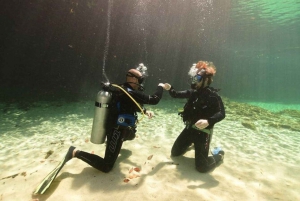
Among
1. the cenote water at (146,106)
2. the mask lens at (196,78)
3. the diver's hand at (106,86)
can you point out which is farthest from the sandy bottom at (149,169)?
the mask lens at (196,78)

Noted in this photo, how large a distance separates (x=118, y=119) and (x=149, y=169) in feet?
4.51

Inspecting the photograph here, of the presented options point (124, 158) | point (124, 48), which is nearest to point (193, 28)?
point (124, 48)

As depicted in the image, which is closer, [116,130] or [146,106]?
[116,130]

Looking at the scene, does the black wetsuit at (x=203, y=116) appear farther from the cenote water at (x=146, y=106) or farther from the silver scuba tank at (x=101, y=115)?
the silver scuba tank at (x=101, y=115)

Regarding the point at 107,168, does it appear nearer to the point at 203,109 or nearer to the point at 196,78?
the point at 203,109

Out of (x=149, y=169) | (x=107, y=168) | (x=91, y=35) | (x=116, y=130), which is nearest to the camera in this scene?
(x=107, y=168)

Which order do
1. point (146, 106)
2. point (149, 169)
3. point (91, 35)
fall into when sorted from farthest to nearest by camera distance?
point (91, 35), point (146, 106), point (149, 169)

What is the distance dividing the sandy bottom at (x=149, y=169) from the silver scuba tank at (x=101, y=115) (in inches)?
29.6

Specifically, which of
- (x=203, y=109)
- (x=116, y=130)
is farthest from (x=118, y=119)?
(x=203, y=109)

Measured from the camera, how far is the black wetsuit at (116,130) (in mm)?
3871

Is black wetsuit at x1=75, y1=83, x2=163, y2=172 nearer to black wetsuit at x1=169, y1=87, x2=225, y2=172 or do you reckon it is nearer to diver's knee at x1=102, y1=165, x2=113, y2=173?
diver's knee at x1=102, y1=165, x2=113, y2=173

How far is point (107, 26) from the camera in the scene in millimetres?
16750

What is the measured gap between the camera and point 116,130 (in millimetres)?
4031

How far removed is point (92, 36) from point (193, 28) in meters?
14.5
